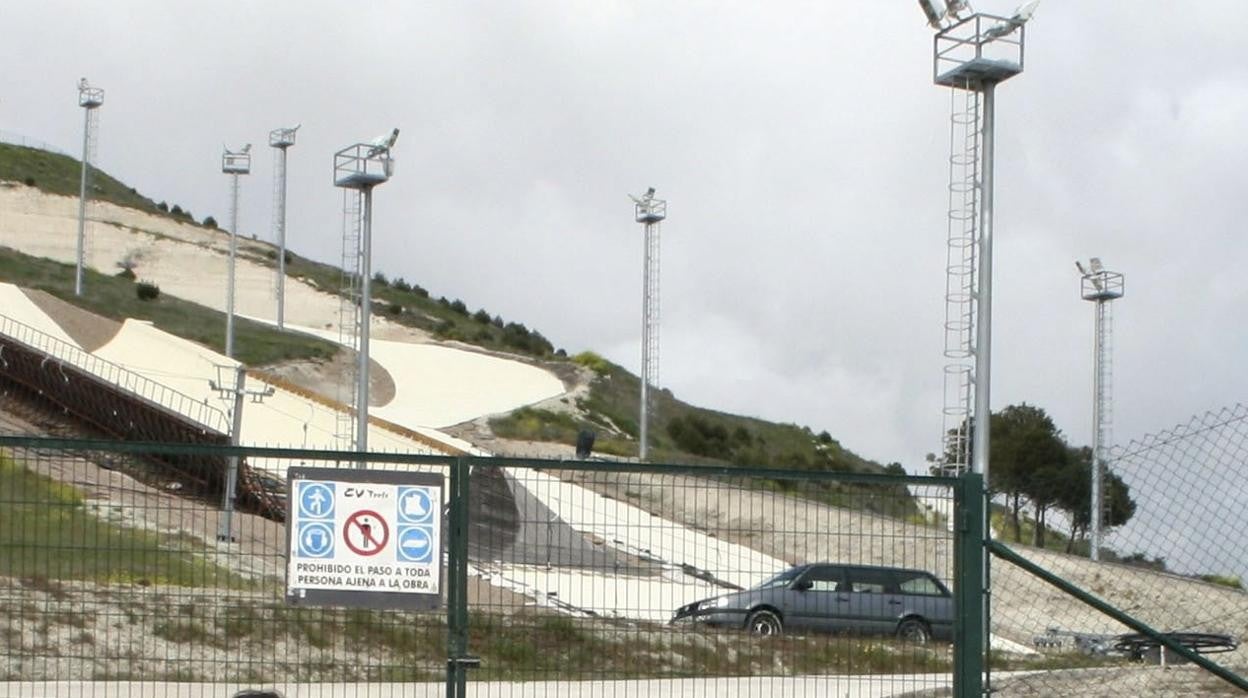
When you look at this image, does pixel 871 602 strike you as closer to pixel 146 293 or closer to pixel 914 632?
pixel 914 632

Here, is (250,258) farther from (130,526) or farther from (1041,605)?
(130,526)

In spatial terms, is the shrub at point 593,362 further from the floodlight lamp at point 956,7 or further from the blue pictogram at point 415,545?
the blue pictogram at point 415,545

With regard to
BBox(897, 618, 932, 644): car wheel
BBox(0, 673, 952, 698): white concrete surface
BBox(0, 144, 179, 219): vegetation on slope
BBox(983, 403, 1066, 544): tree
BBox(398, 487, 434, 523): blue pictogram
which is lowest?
BBox(0, 673, 952, 698): white concrete surface

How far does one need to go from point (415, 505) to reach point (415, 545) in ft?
0.84

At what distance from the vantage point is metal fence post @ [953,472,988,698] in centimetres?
1260

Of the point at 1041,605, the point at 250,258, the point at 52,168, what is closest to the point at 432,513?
the point at 1041,605

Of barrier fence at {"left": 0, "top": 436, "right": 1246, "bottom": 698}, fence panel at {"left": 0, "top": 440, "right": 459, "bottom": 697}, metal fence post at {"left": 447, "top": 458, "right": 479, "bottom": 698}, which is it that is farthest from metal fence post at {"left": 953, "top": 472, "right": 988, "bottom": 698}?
fence panel at {"left": 0, "top": 440, "right": 459, "bottom": 697}

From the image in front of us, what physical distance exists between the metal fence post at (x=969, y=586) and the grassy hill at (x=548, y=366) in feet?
181

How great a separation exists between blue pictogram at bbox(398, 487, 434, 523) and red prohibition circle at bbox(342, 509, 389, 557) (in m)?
0.15

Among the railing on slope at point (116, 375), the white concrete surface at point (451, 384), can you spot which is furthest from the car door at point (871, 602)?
the white concrete surface at point (451, 384)

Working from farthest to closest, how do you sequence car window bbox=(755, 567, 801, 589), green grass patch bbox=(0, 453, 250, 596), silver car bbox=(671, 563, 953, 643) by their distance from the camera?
car window bbox=(755, 567, 801, 589) → silver car bbox=(671, 563, 953, 643) → green grass patch bbox=(0, 453, 250, 596)

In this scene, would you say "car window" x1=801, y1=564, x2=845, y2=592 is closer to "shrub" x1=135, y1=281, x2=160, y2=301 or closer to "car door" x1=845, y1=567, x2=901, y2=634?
"car door" x1=845, y1=567, x2=901, y2=634

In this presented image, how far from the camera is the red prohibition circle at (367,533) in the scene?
11.6 m

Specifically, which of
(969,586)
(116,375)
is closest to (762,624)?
(969,586)
